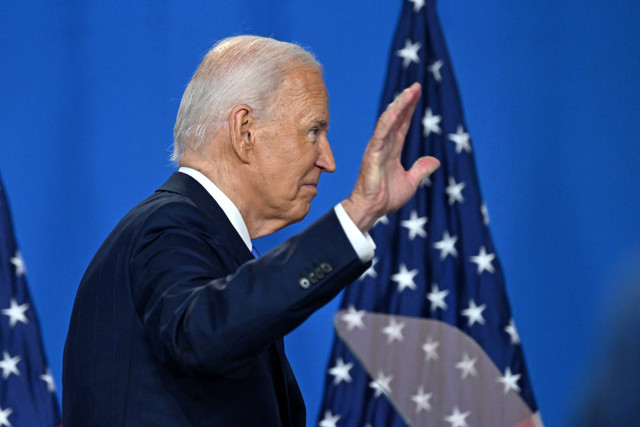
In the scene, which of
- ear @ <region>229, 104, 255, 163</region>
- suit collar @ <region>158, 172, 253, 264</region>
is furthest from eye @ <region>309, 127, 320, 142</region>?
suit collar @ <region>158, 172, 253, 264</region>

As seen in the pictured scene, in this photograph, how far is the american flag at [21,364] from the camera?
2732 millimetres

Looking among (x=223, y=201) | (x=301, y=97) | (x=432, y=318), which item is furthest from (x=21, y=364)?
(x=301, y=97)

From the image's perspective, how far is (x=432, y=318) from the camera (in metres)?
2.75

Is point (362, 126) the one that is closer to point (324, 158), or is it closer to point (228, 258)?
point (324, 158)

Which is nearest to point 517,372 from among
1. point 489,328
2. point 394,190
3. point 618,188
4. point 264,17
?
point 489,328

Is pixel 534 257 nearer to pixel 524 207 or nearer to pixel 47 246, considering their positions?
pixel 524 207

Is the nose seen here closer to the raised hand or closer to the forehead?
the forehead

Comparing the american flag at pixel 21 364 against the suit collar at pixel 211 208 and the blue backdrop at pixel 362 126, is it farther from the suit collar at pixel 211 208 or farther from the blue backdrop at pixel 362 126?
the suit collar at pixel 211 208

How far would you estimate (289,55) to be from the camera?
4.43ft

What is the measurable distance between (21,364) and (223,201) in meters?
1.79

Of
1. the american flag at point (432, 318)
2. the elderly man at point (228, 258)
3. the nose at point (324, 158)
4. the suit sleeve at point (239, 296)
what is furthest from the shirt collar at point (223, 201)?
the american flag at point (432, 318)

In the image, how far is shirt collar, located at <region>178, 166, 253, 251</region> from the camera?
1.28m

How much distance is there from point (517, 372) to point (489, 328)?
0.62 feet

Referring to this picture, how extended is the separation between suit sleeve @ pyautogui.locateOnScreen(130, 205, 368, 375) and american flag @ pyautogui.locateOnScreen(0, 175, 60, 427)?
1.99 m
